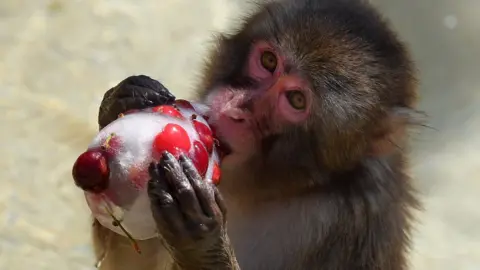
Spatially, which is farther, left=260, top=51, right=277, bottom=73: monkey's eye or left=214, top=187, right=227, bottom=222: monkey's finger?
left=260, top=51, right=277, bottom=73: monkey's eye

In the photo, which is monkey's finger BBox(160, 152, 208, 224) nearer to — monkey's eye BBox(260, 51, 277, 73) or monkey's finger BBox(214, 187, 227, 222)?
monkey's finger BBox(214, 187, 227, 222)

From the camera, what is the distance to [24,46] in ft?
11.1

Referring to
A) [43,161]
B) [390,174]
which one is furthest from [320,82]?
[43,161]

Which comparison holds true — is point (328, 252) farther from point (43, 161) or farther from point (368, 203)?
point (43, 161)

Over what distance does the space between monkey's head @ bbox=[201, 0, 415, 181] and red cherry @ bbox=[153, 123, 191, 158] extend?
0.51 feet

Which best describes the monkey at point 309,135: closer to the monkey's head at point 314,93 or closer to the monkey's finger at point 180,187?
the monkey's head at point 314,93

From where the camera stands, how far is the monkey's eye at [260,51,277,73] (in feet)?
6.63

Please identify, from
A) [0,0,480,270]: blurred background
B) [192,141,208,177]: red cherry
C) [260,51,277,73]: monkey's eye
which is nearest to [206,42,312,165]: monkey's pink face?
[260,51,277,73]: monkey's eye

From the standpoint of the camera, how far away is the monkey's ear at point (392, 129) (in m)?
2.05

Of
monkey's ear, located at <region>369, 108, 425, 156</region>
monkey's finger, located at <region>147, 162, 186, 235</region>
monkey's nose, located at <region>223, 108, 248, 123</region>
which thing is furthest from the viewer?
monkey's ear, located at <region>369, 108, 425, 156</region>

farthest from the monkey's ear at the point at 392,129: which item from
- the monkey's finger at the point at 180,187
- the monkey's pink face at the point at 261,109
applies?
the monkey's finger at the point at 180,187

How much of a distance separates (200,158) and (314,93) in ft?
1.05

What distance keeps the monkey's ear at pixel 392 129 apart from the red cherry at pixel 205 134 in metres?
0.40

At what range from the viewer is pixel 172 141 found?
70.0 inches
